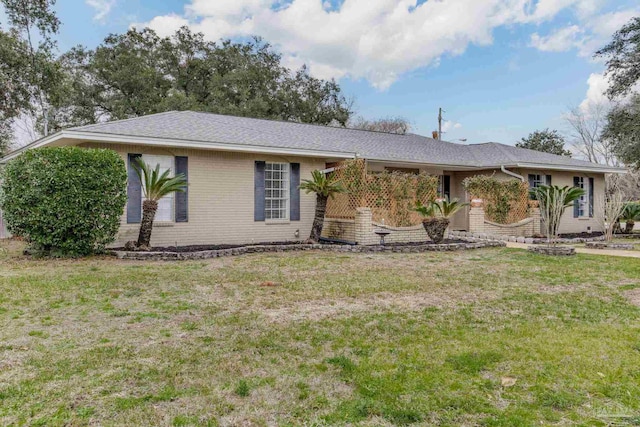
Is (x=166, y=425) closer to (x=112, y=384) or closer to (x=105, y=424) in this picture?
(x=105, y=424)

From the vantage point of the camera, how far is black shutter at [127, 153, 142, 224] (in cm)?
1045

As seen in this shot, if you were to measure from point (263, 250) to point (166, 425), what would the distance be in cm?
839

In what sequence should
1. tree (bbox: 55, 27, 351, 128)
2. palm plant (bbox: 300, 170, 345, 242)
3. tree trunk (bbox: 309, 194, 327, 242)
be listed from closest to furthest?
palm plant (bbox: 300, 170, 345, 242), tree trunk (bbox: 309, 194, 327, 242), tree (bbox: 55, 27, 351, 128)

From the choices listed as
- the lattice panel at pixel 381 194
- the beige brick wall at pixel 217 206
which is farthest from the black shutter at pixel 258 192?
the lattice panel at pixel 381 194

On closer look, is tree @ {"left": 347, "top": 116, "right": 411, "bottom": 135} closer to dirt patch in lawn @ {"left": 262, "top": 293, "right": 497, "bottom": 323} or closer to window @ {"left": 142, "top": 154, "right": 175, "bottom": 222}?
window @ {"left": 142, "top": 154, "right": 175, "bottom": 222}

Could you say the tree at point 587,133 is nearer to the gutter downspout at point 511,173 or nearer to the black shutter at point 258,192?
the gutter downspout at point 511,173

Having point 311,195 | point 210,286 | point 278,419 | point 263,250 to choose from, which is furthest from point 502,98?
point 278,419

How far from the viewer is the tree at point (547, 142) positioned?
102ft

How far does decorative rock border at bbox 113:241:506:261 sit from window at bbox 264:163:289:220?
5.37 ft

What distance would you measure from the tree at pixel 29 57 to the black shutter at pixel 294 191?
12.3 meters

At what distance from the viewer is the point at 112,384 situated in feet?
10.2

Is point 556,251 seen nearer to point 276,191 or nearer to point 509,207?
point 509,207

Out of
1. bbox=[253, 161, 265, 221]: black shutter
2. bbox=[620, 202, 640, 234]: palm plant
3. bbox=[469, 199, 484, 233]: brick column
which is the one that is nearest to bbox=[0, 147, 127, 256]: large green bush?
bbox=[253, 161, 265, 221]: black shutter

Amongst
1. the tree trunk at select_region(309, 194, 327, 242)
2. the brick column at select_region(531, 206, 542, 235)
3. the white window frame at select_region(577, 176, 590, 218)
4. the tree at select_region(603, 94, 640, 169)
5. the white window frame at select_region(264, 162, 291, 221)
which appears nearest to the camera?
the tree trunk at select_region(309, 194, 327, 242)
